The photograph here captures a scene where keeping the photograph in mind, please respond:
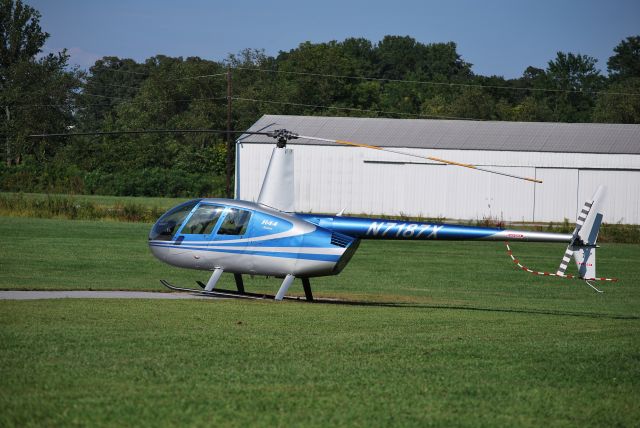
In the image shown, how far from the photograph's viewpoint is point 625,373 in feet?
34.0

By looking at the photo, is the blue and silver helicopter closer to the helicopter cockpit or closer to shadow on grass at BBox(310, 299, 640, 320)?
the helicopter cockpit

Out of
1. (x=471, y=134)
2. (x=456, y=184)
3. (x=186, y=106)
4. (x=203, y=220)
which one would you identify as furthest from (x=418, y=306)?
(x=186, y=106)

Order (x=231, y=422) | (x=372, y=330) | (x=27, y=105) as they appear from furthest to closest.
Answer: (x=27, y=105), (x=372, y=330), (x=231, y=422)

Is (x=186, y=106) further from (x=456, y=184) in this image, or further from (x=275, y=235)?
(x=275, y=235)

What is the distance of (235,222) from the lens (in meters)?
18.7

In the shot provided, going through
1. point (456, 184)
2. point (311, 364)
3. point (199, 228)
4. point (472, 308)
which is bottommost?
point (456, 184)

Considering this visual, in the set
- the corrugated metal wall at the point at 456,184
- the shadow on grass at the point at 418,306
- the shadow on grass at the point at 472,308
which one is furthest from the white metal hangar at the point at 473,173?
the shadow on grass at the point at 472,308

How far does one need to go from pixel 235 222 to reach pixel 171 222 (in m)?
1.42

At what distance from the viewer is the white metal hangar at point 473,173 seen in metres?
53.2

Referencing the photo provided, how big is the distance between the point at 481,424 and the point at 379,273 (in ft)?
64.5

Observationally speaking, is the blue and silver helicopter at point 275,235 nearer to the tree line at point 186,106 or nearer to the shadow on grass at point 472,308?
the shadow on grass at point 472,308

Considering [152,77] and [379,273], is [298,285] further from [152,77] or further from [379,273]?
[152,77]

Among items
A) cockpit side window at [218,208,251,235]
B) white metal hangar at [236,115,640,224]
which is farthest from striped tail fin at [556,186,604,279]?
white metal hangar at [236,115,640,224]

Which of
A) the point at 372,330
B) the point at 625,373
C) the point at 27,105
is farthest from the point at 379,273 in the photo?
the point at 27,105
